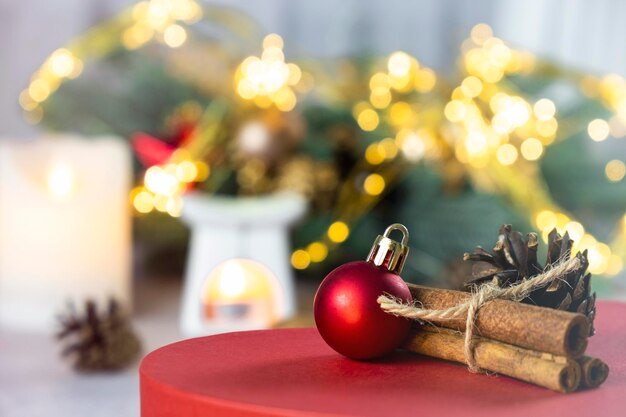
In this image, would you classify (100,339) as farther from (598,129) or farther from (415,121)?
(598,129)

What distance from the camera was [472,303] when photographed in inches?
27.9

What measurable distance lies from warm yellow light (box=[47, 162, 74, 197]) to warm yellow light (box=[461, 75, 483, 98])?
2.77 feet

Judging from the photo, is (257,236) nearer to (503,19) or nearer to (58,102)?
(58,102)

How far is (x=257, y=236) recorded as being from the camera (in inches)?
65.5

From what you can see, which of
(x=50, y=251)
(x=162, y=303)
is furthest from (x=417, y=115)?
(x=50, y=251)

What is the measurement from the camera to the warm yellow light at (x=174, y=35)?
2119 mm

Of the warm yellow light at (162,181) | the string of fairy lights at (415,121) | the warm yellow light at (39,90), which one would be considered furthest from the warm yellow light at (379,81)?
the warm yellow light at (39,90)

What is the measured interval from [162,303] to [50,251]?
12.0 inches

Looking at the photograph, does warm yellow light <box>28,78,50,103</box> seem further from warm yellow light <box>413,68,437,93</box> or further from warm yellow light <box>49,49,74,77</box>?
warm yellow light <box>413,68,437,93</box>

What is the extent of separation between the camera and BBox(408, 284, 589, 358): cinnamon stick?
657 millimetres

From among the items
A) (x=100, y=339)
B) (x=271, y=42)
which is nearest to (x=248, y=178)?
(x=271, y=42)

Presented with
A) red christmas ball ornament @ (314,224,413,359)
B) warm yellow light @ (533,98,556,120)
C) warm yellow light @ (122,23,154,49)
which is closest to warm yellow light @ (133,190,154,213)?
warm yellow light @ (122,23,154,49)

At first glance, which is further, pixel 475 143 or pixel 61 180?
pixel 475 143

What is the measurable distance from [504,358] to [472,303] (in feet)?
0.16
